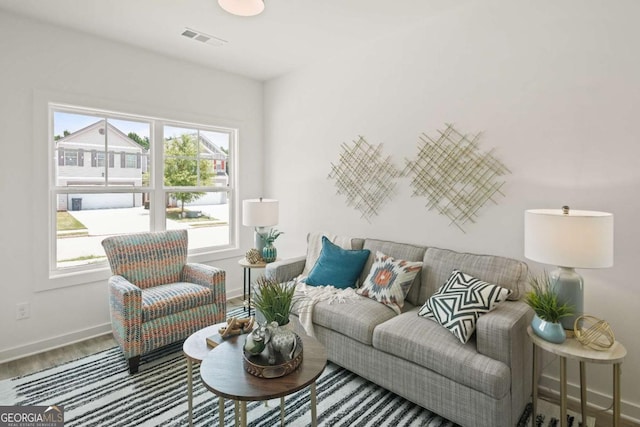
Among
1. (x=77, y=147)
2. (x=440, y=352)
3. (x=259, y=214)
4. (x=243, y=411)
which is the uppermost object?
(x=77, y=147)

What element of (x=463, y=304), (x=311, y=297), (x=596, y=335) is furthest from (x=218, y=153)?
(x=596, y=335)

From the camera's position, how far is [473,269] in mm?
2492

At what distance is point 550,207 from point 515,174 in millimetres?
314

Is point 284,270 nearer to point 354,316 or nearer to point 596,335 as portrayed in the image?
point 354,316

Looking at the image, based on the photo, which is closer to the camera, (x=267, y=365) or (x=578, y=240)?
(x=267, y=365)

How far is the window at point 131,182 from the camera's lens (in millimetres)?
3160

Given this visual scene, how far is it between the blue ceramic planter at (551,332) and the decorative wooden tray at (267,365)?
1.23 metres

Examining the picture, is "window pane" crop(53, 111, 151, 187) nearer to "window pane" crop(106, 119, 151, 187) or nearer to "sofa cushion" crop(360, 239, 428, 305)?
"window pane" crop(106, 119, 151, 187)

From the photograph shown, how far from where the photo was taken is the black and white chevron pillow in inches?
82.0

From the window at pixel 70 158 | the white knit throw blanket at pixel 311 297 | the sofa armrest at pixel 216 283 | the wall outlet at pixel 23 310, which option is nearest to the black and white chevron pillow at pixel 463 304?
the white knit throw blanket at pixel 311 297

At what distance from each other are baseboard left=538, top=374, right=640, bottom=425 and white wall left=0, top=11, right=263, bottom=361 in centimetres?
361

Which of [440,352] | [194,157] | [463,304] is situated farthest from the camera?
[194,157]

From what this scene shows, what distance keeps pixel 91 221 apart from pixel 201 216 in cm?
110

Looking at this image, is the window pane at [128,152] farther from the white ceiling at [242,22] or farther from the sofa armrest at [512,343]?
the sofa armrest at [512,343]
